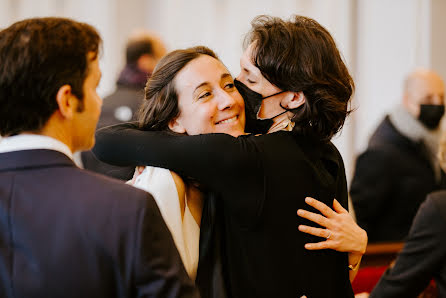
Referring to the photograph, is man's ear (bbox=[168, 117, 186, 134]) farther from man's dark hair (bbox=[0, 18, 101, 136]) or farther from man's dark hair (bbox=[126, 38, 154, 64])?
man's dark hair (bbox=[126, 38, 154, 64])

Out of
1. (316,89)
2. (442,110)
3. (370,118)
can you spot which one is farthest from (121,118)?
(370,118)

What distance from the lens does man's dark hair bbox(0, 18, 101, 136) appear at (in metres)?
1.18

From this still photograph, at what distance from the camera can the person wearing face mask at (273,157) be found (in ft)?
5.43

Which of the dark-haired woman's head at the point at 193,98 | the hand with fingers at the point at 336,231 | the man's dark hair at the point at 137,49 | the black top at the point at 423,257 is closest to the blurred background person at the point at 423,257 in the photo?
the black top at the point at 423,257

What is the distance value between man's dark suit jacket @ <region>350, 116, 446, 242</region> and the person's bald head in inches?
14.0

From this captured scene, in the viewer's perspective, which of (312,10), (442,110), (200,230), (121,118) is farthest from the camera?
(312,10)

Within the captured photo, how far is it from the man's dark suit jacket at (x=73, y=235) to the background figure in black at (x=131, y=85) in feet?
6.20

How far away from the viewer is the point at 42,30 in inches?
47.2

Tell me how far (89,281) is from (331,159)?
0.96 m

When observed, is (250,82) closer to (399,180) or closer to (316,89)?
(316,89)

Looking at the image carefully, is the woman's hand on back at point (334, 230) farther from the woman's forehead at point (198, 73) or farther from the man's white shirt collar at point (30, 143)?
the man's white shirt collar at point (30, 143)

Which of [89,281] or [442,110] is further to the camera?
[442,110]

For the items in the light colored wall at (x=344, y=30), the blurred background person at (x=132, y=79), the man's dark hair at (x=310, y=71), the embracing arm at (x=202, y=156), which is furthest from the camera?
the light colored wall at (x=344, y=30)

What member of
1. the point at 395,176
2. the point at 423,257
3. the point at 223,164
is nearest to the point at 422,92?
the point at 395,176
